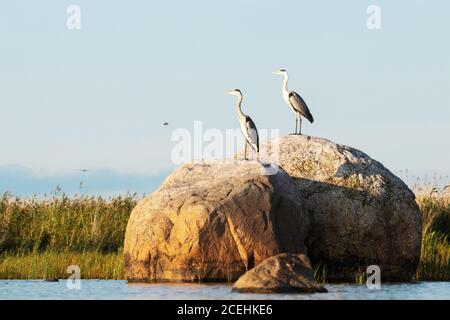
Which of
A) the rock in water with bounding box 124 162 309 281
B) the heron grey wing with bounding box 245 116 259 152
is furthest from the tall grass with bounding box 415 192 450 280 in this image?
the heron grey wing with bounding box 245 116 259 152

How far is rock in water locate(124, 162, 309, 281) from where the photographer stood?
18.6 m

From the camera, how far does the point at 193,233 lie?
1869cm

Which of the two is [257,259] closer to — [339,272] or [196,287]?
[196,287]

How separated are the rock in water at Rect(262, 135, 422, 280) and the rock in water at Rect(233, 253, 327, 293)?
3579 mm

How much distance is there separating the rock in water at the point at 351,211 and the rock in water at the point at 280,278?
3579 millimetres

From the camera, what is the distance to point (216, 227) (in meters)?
18.6

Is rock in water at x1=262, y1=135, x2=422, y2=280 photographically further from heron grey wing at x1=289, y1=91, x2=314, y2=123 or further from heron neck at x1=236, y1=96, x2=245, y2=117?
heron grey wing at x1=289, y1=91, x2=314, y2=123

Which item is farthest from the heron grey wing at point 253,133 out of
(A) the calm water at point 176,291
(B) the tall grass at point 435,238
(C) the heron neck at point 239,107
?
(B) the tall grass at point 435,238

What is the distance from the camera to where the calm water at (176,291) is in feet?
54.4

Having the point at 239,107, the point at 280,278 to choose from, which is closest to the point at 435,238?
the point at 239,107

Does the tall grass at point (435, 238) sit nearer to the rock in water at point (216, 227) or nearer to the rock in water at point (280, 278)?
the rock in water at point (216, 227)

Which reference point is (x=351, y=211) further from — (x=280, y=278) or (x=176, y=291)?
(x=176, y=291)

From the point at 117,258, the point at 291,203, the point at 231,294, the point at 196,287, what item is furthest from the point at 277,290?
the point at 117,258
